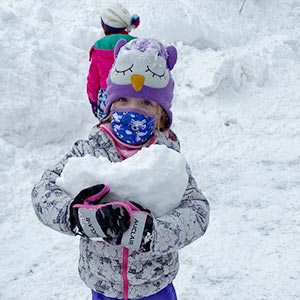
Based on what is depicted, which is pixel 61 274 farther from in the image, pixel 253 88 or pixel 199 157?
pixel 253 88

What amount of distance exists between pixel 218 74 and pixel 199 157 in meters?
2.27

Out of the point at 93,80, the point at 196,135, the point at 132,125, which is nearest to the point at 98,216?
the point at 132,125

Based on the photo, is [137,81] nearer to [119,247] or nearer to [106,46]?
[119,247]

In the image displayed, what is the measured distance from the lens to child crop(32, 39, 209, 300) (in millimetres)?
2080

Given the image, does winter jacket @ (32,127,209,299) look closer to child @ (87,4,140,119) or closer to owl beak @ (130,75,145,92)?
owl beak @ (130,75,145,92)

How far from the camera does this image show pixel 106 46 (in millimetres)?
4844

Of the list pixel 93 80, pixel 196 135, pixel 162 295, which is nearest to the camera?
pixel 162 295

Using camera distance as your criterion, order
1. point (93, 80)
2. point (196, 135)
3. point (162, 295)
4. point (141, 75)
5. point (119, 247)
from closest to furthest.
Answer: point (119, 247), point (141, 75), point (162, 295), point (93, 80), point (196, 135)

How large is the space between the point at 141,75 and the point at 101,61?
2681 millimetres

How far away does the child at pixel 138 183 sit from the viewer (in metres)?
2.08

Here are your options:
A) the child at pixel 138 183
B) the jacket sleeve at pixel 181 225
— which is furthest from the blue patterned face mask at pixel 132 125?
the jacket sleeve at pixel 181 225

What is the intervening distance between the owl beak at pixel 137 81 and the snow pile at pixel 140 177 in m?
0.35

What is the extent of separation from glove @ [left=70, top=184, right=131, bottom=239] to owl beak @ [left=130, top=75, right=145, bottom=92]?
1.95ft

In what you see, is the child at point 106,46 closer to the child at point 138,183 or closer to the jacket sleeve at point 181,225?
the child at point 138,183
